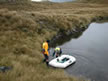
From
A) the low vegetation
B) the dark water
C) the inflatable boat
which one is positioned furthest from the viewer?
the inflatable boat

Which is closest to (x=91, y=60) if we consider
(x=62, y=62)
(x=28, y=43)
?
(x=62, y=62)

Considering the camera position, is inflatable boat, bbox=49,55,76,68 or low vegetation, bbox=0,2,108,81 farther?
inflatable boat, bbox=49,55,76,68

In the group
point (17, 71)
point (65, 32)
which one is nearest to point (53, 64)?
point (17, 71)

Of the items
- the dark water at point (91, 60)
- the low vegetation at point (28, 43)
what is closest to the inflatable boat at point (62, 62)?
the dark water at point (91, 60)

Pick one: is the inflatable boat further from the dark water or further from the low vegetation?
the low vegetation

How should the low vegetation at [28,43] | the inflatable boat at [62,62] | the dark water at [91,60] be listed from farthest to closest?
1. the inflatable boat at [62,62]
2. the dark water at [91,60]
3. the low vegetation at [28,43]

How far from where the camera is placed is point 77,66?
17.9 meters

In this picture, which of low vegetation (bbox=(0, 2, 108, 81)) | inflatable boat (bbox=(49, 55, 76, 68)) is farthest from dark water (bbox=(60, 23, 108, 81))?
low vegetation (bbox=(0, 2, 108, 81))

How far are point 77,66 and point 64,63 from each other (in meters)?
1.56

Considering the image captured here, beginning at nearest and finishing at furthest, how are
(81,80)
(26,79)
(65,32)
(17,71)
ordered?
A: 1. (26,79)
2. (17,71)
3. (81,80)
4. (65,32)

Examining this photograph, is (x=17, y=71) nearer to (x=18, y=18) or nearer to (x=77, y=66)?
(x=77, y=66)

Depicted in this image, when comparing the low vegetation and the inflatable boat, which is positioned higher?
the low vegetation

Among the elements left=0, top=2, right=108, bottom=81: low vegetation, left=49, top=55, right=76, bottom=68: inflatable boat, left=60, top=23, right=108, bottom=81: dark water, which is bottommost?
left=60, top=23, right=108, bottom=81: dark water

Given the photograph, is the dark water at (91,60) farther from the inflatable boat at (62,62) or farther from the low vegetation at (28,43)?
the low vegetation at (28,43)
